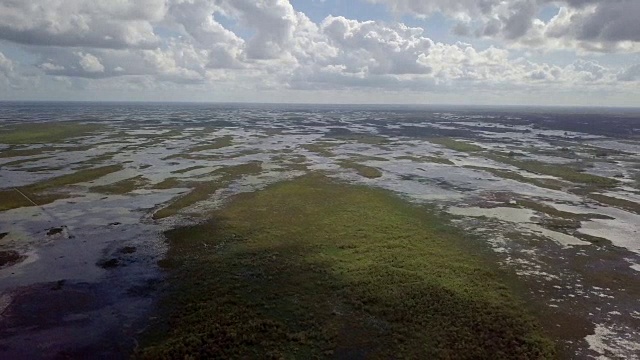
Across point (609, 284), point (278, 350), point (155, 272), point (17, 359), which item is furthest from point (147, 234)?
point (609, 284)

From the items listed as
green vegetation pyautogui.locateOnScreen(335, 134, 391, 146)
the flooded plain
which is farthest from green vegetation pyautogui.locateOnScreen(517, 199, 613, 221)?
green vegetation pyautogui.locateOnScreen(335, 134, 391, 146)

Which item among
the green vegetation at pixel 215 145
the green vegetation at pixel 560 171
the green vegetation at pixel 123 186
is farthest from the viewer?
the green vegetation at pixel 215 145

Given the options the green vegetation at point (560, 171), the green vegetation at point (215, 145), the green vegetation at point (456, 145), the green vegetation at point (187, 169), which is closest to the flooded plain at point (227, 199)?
the green vegetation at point (560, 171)

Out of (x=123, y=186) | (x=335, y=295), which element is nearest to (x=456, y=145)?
(x=123, y=186)

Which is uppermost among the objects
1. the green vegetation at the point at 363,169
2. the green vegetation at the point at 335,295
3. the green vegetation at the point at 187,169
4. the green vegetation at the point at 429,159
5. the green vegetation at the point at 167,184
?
A: the green vegetation at the point at 429,159

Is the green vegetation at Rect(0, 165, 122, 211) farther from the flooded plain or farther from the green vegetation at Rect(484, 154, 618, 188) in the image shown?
the green vegetation at Rect(484, 154, 618, 188)

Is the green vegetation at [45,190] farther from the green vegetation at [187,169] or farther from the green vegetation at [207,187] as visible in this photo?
the green vegetation at [207,187]

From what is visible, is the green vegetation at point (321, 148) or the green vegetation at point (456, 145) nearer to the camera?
the green vegetation at point (321, 148)

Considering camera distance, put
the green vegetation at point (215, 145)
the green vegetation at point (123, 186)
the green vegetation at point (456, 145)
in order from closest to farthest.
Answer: the green vegetation at point (123, 186) → the green vegetation at point (215, 145) → the green vegetation at point (456, 145)
